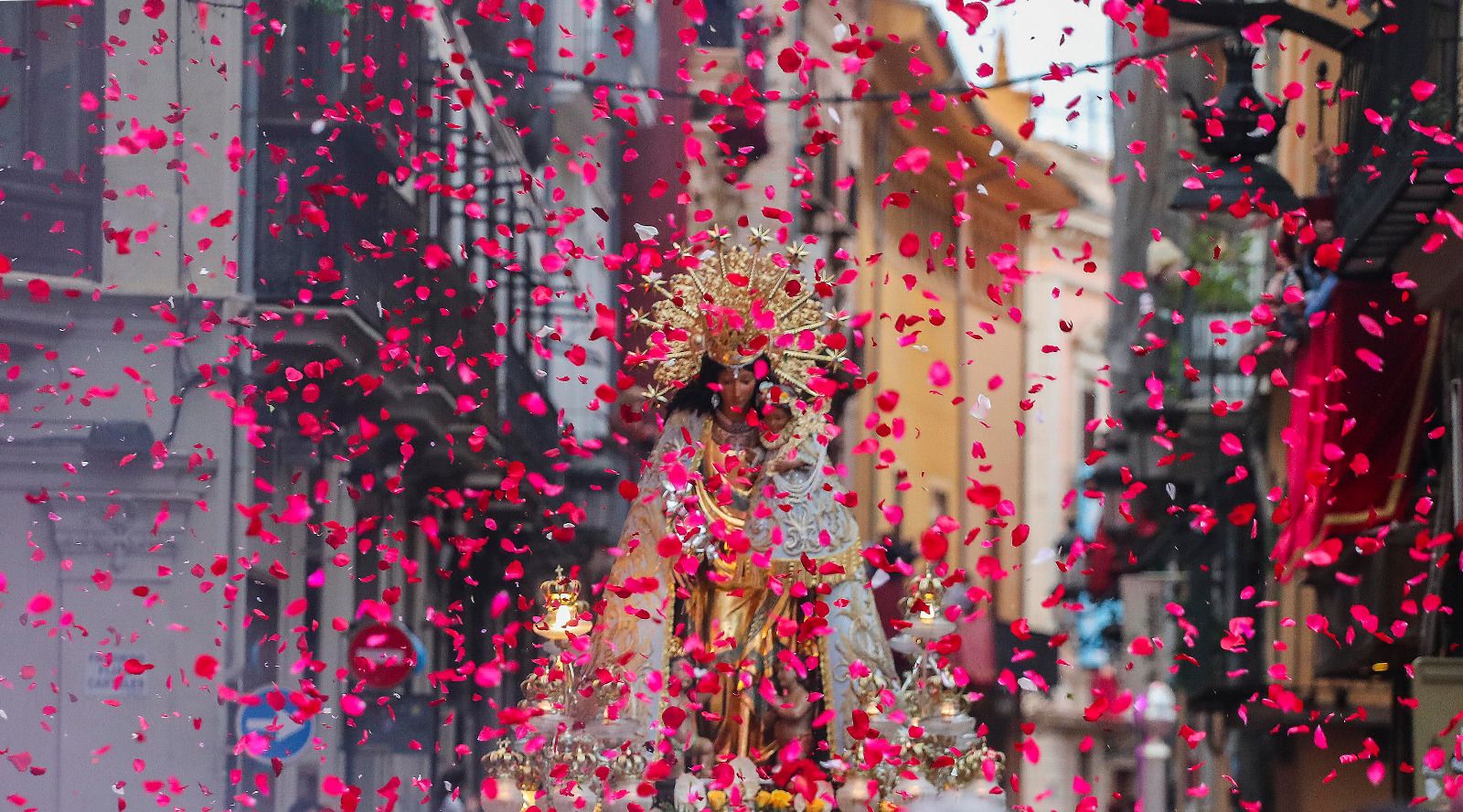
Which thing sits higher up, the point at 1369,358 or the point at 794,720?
the point at 1369,358

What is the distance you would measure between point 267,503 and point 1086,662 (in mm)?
3620

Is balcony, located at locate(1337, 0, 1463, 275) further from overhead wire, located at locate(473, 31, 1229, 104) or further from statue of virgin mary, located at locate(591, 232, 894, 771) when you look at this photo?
statue of virgin mary, located at locate(591, 232, 894, 771)

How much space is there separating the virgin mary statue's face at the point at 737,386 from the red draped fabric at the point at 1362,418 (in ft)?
8.01

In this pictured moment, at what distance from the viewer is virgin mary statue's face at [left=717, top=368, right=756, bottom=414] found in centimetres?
967

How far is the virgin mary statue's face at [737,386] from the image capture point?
967 cm

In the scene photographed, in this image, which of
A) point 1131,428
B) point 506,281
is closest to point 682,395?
point 506,281

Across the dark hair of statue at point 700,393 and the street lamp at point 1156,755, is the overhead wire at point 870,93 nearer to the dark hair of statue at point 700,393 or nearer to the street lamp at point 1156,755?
the dark hair of statue at point 700,393

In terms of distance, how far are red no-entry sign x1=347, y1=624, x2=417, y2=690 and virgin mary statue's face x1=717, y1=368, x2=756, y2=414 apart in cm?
180

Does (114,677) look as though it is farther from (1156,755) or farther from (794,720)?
(1156,755)

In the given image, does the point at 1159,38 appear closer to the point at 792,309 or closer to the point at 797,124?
the point at 797,124

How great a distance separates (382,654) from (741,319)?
216cm

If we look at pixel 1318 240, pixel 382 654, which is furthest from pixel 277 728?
pixel 1318 240

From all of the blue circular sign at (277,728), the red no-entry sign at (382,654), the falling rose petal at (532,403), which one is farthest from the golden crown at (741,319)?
the blue circular sign at (277,728)

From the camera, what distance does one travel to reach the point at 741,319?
31.8ft
